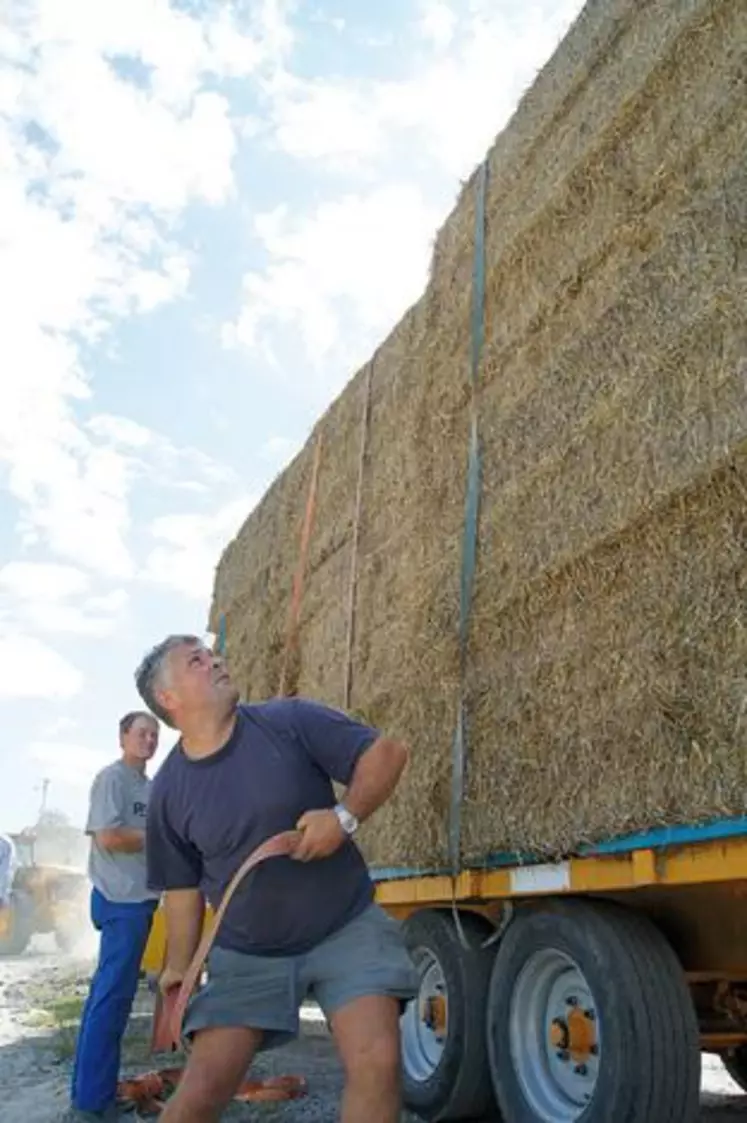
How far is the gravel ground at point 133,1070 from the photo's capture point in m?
5.04

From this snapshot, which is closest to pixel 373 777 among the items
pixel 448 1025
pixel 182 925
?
pixel 182 925

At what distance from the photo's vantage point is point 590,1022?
3.92 metres

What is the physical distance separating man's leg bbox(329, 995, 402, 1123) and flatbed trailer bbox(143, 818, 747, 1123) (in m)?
1.01

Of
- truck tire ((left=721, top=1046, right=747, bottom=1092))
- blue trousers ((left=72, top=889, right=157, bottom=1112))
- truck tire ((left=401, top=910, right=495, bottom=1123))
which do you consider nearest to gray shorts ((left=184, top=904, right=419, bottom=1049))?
truck tire ((left=401, top=910, right=495, bottom=1123))

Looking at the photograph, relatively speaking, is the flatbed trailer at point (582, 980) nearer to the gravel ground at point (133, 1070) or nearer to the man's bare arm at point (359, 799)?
the gravel ground at point (133, 1070)

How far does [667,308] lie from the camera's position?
157 inches

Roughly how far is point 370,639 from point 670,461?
2.78 metres

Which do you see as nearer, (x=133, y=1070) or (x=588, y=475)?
(x=588, y=475)

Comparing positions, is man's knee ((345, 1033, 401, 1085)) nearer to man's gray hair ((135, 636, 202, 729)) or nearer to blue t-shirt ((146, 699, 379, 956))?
blue t-shirt ((146, 699, 379, 956))

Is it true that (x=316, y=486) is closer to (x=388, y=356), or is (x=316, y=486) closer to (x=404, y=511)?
(x=388, y=356)

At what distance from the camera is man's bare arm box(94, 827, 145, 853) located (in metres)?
5.34

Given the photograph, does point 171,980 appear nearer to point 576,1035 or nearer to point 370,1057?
point 370,1057

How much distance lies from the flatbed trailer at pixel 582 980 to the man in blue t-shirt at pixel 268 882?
3.06 ft

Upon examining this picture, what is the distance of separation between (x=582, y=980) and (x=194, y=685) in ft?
5.75
